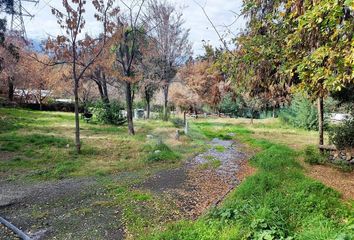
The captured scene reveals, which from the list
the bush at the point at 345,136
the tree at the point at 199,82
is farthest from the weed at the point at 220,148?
the tree at the point at 199,82

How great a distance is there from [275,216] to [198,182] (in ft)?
10.3

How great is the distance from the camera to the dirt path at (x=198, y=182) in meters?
5.85

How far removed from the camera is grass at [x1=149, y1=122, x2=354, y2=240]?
3.82m

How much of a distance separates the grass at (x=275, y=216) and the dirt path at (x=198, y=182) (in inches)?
27.6

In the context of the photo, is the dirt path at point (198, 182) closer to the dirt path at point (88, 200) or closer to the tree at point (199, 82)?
the dirt path at point (88, 200)

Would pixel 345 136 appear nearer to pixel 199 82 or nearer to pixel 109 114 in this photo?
pixel 109 114

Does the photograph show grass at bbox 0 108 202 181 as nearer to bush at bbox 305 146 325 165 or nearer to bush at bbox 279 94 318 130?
bush at bbox 305 146 325 165

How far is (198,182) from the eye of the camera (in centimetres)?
728

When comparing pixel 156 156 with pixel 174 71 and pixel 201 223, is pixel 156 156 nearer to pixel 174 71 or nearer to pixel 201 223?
pixel 201 223

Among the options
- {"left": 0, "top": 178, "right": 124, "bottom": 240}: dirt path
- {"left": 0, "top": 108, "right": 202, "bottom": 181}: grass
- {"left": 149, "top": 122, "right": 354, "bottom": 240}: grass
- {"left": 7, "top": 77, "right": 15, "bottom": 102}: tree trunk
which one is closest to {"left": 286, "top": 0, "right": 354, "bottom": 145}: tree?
{"left": 149, "top": 122, "right": 354, "bottom": 240}: grass

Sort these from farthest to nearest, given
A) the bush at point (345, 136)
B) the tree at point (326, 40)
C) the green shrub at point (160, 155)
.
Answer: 1. the green shrub at point (160, 155)
2. the bush at point (345, 136)
3. the tree at point (326, 40)

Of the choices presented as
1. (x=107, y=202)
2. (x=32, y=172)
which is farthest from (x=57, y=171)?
(x=107, y=202)

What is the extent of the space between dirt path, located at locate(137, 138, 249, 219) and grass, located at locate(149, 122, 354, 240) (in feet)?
2.30

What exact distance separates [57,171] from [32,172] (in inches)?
25.5
